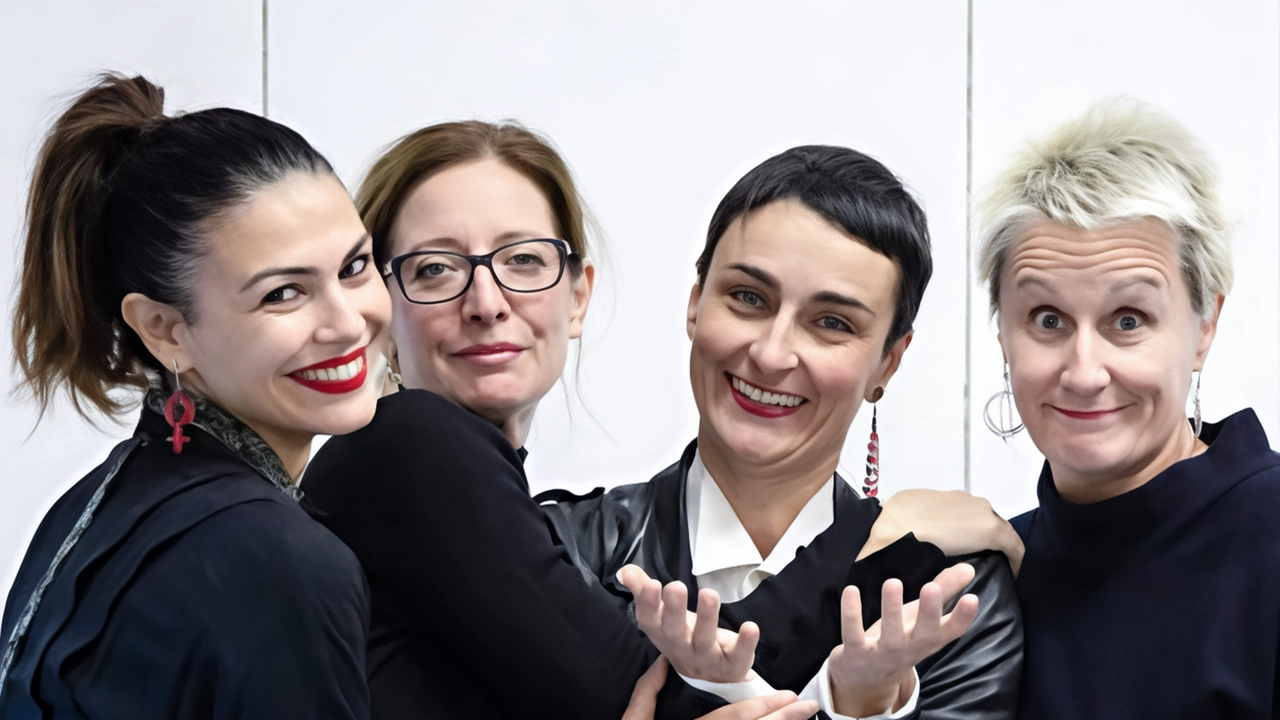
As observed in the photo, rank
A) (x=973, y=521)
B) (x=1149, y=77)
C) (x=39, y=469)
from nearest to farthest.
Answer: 1. (x=973, y=521)
2. (x=39, y=469)
3. (x=1149, y=77)

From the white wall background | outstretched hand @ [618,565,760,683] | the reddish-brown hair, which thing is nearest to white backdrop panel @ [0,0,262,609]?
the white wall background

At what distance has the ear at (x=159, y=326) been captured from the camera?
1.46 metres

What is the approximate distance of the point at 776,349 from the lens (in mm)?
1744

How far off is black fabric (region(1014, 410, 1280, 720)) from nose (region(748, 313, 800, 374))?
439 mm

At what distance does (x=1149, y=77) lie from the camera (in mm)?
3508

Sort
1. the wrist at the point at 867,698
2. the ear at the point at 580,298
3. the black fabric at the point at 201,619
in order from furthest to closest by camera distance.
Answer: the ear at the point at 580,298
the wrist at the point at 867,698
the black fabric at the point at 201,619

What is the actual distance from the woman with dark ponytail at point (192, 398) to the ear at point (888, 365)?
739mm

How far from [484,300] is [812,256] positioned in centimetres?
47

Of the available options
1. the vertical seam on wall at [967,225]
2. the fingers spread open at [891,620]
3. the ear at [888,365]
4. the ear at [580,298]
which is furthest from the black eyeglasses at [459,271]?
the vertical seam on wall at [967,225]

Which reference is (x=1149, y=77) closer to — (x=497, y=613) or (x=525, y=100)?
(x=525, y=100)

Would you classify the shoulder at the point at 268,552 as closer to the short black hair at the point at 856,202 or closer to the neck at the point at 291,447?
the neck at the point at 291,447

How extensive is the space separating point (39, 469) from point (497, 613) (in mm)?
2246

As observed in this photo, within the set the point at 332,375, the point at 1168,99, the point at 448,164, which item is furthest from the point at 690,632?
the point at 1168,99

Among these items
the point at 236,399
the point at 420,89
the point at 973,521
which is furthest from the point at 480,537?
the point at 420,89
